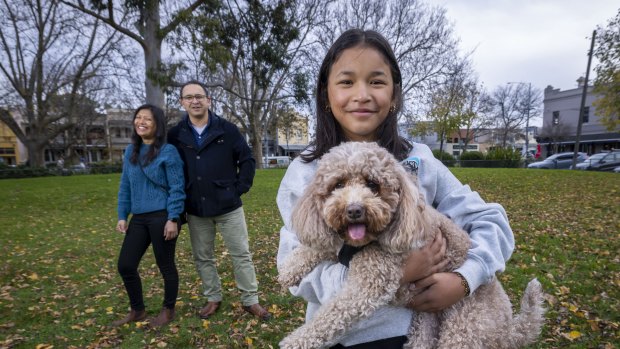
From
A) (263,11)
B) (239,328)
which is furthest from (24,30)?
(239,328)

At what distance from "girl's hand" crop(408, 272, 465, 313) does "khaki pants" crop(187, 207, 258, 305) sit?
12.1 feet

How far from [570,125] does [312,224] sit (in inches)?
2214

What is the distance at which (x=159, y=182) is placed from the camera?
4.39 metres

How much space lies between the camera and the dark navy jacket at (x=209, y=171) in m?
4.64

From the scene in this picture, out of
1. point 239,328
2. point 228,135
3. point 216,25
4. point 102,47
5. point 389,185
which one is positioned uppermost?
point 102,47

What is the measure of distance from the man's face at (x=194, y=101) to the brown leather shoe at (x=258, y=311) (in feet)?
9.09

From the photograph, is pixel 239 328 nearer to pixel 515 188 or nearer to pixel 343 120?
pixel 343 120

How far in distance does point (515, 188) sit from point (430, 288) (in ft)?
53.3

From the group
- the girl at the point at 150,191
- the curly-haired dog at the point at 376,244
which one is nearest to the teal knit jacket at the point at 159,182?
the girl at the point at 150,191

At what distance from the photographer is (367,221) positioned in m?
1.54

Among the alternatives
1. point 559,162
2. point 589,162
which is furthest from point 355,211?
point 559,162

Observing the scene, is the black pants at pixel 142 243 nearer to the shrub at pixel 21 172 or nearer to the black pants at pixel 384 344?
the black pants at pixel 384 344

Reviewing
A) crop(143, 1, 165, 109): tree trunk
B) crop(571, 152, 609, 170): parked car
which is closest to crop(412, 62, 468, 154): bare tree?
crop(571, 152, 609, 170): parked car

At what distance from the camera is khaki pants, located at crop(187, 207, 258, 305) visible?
16.0 feet
